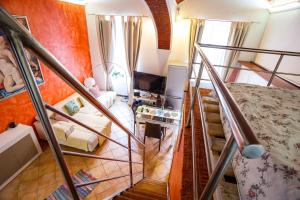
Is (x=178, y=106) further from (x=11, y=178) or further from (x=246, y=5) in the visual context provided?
(x=11, y=178)

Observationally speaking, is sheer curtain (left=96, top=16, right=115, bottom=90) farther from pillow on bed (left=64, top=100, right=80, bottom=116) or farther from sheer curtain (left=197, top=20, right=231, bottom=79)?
sheer curtain (left=197, top=20, right=231, bottom=79)

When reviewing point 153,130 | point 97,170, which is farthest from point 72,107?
point 153,130

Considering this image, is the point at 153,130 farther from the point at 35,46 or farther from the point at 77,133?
the point at 35,46

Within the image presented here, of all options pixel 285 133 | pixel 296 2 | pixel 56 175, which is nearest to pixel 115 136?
pixel 56 175

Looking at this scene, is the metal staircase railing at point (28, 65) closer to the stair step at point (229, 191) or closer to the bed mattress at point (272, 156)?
the bed mattress at point (272, 156)

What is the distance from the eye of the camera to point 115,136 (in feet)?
13.4

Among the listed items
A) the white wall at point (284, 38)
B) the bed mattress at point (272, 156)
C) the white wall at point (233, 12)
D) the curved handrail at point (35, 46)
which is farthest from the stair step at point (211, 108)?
the white wall at point (233, 12)

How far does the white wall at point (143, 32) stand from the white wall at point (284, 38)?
98.7 inches

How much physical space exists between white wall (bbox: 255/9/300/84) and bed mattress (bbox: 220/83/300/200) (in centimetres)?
222

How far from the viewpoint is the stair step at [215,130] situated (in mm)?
1250

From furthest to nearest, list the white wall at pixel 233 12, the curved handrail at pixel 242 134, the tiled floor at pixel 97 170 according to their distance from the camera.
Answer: the white wall at pixel 233 12 → the tiled floor at pixel 97 170 → the curved handrail at pixel 242 134

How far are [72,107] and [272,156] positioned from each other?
438cm

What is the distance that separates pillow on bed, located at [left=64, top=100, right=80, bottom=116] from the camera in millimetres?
4070

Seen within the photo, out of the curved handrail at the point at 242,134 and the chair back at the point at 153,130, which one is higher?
the curved handrail at the point at 242,134
